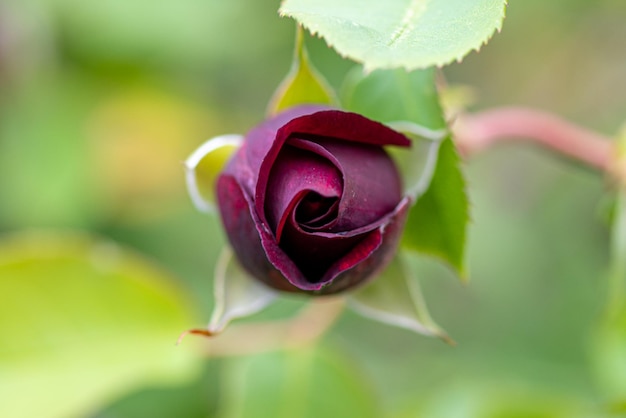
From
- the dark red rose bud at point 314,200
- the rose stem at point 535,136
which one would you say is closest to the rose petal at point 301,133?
the dark red rose bud at point 314,200

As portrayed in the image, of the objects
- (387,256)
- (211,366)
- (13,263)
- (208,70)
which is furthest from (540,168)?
(387,256)

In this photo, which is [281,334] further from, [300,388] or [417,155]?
[417,155]

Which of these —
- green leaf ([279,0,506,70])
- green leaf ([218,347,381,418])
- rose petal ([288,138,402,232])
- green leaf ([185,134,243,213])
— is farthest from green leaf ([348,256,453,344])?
green leaf ([218,347,381,418])

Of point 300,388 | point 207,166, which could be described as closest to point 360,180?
point 207,166

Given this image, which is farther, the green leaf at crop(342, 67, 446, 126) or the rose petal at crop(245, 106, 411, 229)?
the green leaf at crop(342, 67, 446, 126)

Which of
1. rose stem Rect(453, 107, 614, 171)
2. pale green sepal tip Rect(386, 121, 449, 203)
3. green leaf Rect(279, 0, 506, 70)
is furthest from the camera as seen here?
rose stem Rect(453, 107, 614, 171)

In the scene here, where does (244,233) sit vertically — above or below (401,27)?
below

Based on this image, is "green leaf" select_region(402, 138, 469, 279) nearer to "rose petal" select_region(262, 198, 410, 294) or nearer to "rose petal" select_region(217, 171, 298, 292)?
"rose petal" select_region(262, 198, 410, 294)
